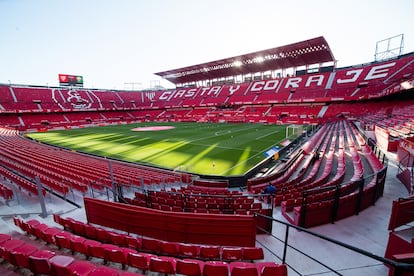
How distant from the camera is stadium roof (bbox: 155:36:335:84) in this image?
3669 cm

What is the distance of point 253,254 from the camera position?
3941 mm

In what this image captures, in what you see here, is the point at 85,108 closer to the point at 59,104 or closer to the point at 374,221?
the point at 59,104

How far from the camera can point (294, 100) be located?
41875mm

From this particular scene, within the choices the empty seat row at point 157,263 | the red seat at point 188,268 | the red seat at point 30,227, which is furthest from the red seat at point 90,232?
the red seat at point 188,268

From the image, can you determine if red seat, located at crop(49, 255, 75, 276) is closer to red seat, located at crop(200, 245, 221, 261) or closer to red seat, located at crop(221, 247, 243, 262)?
red seat, located at crop(200, 245, 221, 261)

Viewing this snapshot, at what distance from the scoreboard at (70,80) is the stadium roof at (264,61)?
24.6 meters

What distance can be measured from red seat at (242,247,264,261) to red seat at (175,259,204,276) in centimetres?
108

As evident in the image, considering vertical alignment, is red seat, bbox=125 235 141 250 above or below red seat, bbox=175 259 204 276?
below

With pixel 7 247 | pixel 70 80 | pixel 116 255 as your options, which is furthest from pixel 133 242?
pixel 70 80

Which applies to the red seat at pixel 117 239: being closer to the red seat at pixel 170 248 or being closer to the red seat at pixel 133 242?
the red seat at pixel 133 242

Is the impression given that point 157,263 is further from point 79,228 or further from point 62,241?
point 79,228

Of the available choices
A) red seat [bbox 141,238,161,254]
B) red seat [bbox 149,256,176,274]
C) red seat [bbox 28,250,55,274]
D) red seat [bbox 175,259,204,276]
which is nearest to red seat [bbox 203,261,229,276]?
red seat [bbox 175,259,204,276]

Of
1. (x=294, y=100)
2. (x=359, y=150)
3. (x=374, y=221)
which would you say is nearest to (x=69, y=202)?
(x=374, y=221)

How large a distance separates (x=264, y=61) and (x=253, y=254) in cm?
4691
